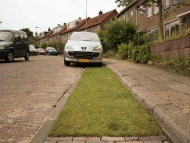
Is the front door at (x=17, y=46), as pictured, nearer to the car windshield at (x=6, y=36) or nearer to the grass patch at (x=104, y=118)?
the car windshield at (x=6, y=36)

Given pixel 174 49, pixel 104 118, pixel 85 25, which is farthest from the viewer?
pixel 85 25

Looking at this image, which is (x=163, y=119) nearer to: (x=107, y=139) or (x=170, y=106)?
(x=170, y=106)

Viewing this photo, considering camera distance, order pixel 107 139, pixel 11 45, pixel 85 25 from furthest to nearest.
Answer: pixel 85 25 < pixel 11 45 < pixel 107 139

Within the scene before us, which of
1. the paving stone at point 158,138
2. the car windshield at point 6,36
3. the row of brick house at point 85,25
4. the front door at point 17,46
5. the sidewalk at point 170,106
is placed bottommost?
the paving stone at point 158,138

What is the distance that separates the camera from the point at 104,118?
298 centimetres

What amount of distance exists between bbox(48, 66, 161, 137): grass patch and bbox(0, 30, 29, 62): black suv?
9734 mm

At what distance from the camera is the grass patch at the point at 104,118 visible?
2.59 meters

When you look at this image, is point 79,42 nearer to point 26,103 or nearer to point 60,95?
point 60,95

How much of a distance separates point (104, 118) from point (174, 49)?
547 centimetres

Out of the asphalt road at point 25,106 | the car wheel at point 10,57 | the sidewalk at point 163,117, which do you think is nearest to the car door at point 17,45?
the car wheel at point 10,57

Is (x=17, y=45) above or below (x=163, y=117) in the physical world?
above

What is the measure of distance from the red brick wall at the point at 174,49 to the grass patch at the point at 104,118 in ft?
11.7

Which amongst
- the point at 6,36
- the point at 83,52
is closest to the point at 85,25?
the point at 6,36

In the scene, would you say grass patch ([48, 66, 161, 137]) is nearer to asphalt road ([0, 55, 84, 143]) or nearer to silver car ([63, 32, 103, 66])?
asphalt road ([0, 55, 84, 143])
